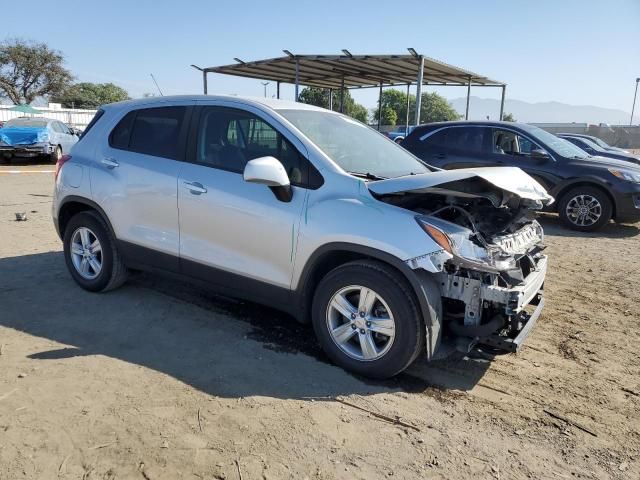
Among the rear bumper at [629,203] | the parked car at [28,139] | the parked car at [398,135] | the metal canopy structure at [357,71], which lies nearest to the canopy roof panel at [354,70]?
the metal canopy structure at [357,71]

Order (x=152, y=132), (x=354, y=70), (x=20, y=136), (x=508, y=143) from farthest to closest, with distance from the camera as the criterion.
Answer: (x=354, y=70) < (x=20, y=136) < (x=508, y=143) < (x=152, y=132)

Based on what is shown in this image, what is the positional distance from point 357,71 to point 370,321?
53.9 ft

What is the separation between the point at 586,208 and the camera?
27.3 feet

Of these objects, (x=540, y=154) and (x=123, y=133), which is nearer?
(x=123, y=133)

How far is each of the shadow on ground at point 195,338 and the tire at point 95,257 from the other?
128mm

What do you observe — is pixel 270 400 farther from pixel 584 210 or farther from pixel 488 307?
pixel 584 210

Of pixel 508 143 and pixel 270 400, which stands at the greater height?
pixel 508 143

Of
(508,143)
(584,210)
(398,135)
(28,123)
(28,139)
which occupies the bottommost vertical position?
(584,210)

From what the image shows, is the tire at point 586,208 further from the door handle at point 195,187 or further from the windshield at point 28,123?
the windshield at point 28,123

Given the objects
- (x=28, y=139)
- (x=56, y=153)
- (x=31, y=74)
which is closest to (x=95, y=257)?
(x=28, y=139)

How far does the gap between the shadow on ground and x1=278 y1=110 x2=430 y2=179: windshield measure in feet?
4.67

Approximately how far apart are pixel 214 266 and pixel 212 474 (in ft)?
5.93

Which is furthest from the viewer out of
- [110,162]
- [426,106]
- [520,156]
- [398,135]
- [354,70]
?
[426,106]

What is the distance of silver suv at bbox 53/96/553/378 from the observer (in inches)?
124
